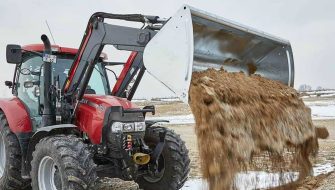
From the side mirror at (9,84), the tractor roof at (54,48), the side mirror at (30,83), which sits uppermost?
the tractor roof at (54,48)

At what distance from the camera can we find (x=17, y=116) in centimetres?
624

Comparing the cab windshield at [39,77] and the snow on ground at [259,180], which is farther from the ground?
the cab windshield at [39,77]

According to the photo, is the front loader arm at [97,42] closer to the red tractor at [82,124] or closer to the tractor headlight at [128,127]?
the red tractor at [82,124]

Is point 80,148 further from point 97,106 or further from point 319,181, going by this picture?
point 319,181

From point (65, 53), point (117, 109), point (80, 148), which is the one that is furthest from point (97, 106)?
point (65, 53)

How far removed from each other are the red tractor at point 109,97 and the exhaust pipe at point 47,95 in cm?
1

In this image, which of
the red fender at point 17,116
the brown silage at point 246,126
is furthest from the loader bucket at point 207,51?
the red fender at point 17,116

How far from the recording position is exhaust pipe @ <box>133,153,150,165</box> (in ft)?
17.9

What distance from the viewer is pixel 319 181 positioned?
19.4 ft

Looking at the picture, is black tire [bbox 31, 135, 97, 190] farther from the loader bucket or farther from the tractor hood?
the loader bucket

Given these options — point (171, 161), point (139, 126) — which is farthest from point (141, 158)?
point (171, 161)

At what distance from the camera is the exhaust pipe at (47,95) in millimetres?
5832

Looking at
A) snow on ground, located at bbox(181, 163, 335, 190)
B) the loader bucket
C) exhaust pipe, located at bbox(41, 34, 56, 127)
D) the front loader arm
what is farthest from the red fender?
snow on ground, located at bbox(181, 163, 335, 190)

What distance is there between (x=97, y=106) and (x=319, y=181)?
10.2 feet
